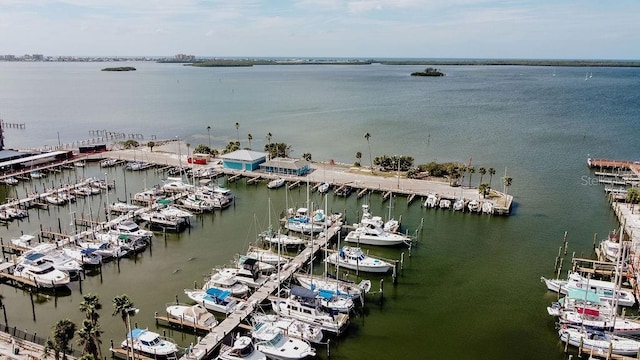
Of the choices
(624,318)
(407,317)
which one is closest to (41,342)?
(407,317)

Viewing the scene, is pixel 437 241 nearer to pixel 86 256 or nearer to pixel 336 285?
pixel 336 285

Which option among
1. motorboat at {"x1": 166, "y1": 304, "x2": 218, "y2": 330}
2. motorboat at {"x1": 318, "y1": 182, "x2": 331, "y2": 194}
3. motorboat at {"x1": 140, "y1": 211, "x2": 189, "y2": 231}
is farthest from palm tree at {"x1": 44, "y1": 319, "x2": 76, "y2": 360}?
motorboat at {"x1": 318, "y1": 182, "x2": 331, "y2": 194}

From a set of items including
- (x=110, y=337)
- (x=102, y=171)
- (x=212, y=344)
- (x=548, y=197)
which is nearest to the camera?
(x=212, y=344)

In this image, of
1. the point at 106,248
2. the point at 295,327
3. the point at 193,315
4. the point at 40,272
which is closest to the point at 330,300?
the point at 295,327

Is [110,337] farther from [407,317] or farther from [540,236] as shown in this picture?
[540,236]

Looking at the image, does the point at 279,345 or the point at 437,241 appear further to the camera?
the point at 437,241

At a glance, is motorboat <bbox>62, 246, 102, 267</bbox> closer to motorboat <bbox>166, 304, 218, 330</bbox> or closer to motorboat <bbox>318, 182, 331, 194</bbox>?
motorboat <bbox>166, 304, 218, 330</bbox>

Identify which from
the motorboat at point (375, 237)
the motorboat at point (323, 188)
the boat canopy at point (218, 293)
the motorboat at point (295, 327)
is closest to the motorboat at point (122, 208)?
the motorboat at point (323, 188)

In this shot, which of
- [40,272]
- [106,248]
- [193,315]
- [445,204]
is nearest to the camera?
[193,315]
